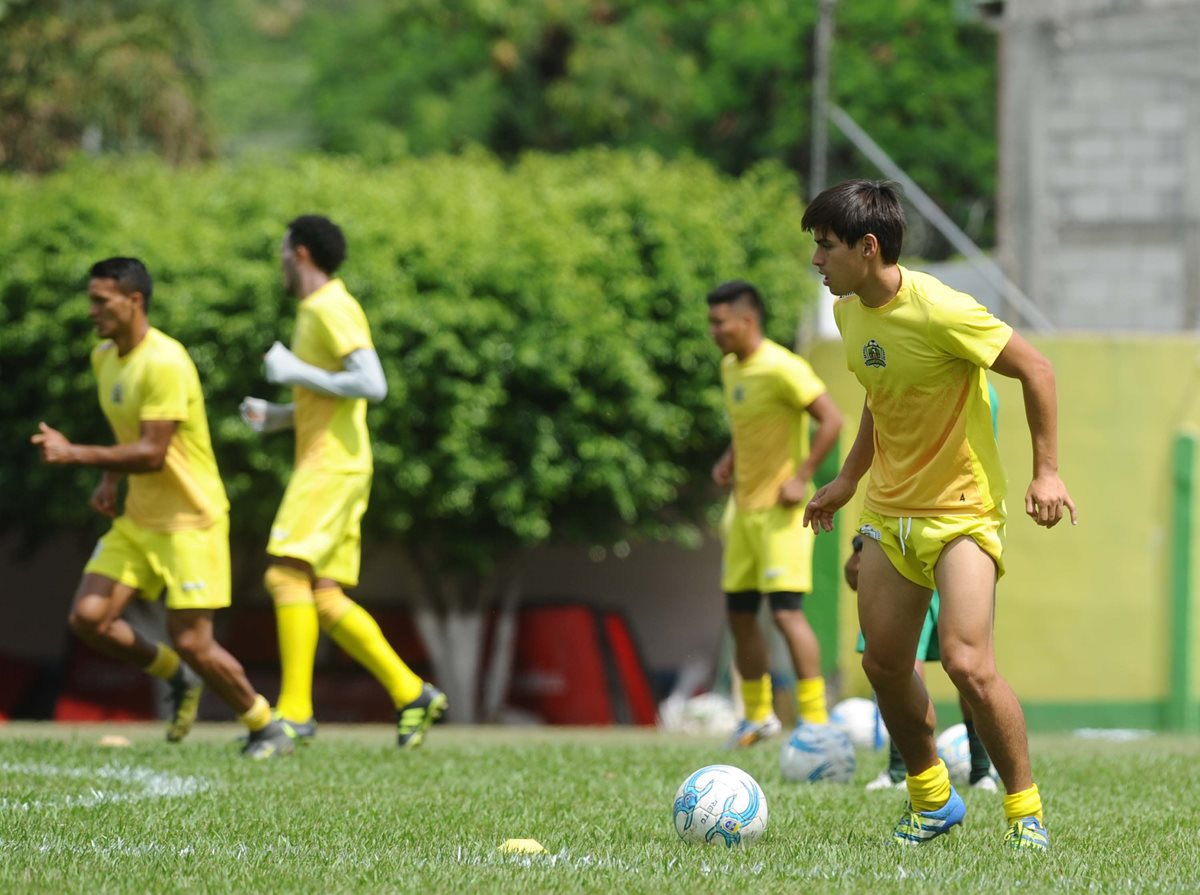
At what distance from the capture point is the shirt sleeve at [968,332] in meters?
5.43

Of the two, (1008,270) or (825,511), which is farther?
(1008,270)

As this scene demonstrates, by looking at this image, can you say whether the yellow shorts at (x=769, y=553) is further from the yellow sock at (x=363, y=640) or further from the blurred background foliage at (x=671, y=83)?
A: the blurred background foliage at (x=671, y=83)

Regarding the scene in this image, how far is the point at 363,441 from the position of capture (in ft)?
28.5

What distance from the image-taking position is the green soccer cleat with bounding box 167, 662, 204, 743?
901 cm

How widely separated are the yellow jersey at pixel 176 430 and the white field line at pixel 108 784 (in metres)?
1.21

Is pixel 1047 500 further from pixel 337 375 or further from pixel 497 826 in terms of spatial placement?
pixel 337 375

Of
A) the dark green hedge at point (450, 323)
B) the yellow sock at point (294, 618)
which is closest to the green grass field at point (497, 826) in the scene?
the yellow sock at point (294, 618)

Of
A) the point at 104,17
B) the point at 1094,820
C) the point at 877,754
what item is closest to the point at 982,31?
the point at 104,17

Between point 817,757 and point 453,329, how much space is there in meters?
10.1

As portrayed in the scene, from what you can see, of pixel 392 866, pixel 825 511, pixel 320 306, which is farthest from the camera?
pixel 320 306

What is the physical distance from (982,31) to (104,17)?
610 inches

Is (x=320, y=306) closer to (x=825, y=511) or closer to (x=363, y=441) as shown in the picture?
(x=363, y=441)


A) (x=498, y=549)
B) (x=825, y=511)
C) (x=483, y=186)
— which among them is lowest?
(x=498, y=549)

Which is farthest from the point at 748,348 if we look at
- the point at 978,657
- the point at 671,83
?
the point at 671,83
